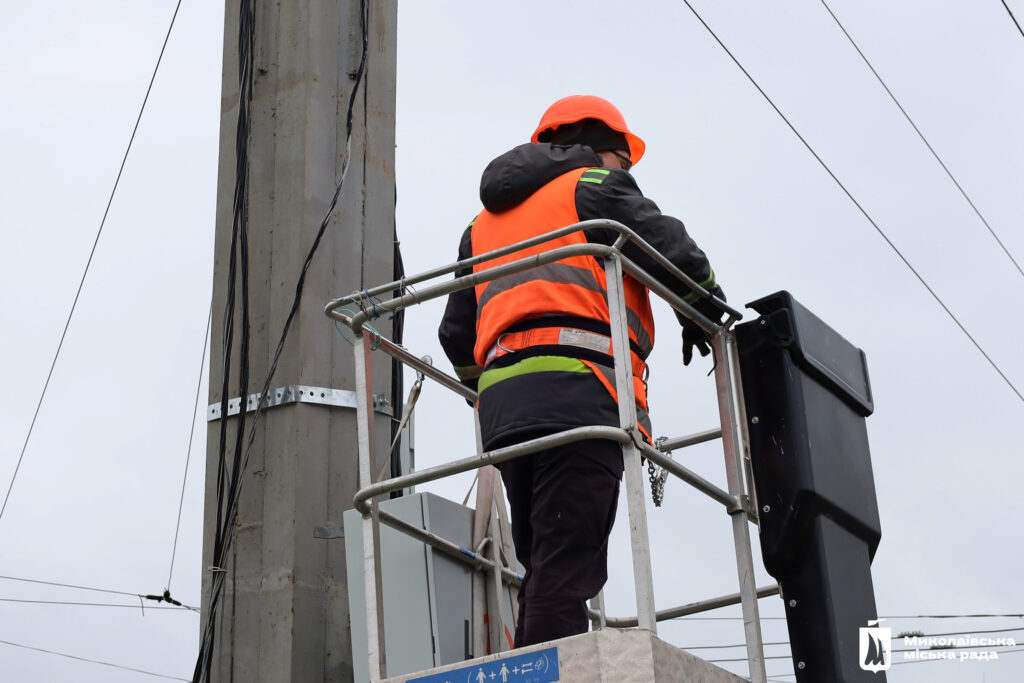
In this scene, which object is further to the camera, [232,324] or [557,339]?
[232,324]

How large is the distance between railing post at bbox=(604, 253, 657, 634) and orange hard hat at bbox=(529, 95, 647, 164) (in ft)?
3.18

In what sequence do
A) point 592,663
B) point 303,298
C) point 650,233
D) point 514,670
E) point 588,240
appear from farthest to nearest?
point 303,298 → point 588,240 → point 650,233 → point 514,670 → point 592,663

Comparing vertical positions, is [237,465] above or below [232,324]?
below

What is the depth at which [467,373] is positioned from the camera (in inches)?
196

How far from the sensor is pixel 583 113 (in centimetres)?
475

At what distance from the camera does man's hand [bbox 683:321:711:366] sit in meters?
4.47

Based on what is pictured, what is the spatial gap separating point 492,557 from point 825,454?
1229 mm

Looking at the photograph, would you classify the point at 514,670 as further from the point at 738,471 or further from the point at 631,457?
the point at 738,471

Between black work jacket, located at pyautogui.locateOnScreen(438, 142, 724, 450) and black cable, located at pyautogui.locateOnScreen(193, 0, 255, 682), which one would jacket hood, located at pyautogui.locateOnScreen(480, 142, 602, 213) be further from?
black cable, located at pyautogui.locateOnScreen(193, 0, 255, 682)

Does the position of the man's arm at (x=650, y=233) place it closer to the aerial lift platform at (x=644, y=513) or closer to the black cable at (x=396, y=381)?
the aerial lift platform at (x=644, y=513)

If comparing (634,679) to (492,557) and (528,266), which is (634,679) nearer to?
(528,266)

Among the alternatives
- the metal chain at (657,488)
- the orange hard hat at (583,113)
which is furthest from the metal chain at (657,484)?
the orange hard hat at (583,113)

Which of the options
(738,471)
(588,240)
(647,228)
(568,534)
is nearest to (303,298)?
(588,240)

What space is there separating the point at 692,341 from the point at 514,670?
4.51ft
